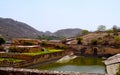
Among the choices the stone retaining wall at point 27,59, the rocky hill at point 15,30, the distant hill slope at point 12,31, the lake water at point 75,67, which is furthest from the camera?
the rocky hill at point 15,30

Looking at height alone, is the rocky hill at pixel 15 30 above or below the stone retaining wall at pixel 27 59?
above

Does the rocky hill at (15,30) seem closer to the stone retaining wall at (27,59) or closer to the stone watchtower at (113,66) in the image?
the stone retaining wall at (27,59)

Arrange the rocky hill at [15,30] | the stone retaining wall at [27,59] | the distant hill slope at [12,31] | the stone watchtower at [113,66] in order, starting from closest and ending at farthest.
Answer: the stone watchtower at [113,66] < the stone retaining wall at [27,59] < the distant hill slope at [12,31] < the rocky hill at [15,30]

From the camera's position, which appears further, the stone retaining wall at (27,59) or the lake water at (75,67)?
the lake water at (75,67)

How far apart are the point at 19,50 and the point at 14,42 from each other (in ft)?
35.3

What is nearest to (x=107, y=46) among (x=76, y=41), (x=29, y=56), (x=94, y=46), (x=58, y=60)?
(x=94, y=46)

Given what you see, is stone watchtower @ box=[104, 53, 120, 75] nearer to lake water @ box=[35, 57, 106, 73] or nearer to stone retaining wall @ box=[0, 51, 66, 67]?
lake water @ box=[35, 57, 106, 73]

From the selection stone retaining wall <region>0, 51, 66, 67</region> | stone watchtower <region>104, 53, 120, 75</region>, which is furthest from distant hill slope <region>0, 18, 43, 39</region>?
stone watchtower <region>104, 53, 120, 75</region>

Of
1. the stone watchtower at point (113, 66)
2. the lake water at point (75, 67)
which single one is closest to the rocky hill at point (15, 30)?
the lake water at point (75, 67)

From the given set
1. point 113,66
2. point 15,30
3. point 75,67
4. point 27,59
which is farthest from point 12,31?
point 113,66

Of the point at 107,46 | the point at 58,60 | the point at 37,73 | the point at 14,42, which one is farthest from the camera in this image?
the point at 107,46

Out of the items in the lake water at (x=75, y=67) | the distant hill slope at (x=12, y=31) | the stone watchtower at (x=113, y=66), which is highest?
the distant hill slope at (x=12, y=31)

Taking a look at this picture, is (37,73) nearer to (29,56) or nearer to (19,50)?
(29,56)

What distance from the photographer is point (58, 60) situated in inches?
1109
